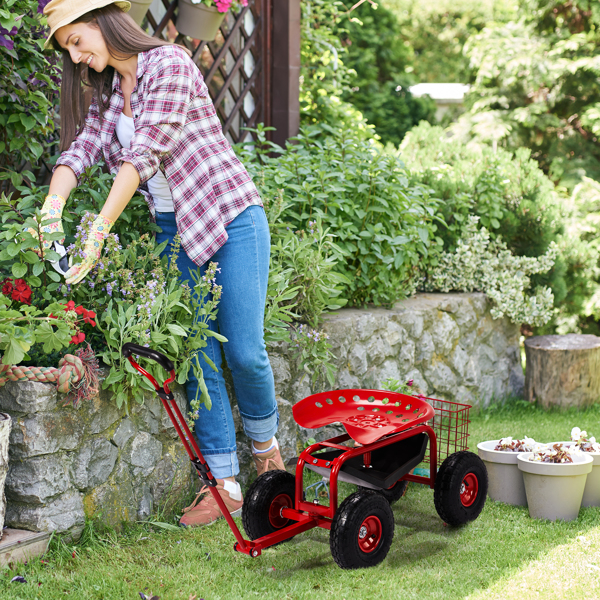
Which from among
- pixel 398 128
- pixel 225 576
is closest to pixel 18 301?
pixel 225 576

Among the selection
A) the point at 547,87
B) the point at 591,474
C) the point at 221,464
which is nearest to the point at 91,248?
the point at 221,464

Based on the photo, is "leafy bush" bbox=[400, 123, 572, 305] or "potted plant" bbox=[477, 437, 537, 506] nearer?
"potted plant" bbox=[477, 437, 537, 506]

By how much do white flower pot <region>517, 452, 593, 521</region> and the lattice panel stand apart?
2810 millimetres

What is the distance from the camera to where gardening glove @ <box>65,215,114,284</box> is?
2375 millimetres

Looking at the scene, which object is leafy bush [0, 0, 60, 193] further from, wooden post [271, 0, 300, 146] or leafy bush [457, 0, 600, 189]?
leafy bush [457, 0, 600, 189]

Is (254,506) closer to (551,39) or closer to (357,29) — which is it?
(551,39)

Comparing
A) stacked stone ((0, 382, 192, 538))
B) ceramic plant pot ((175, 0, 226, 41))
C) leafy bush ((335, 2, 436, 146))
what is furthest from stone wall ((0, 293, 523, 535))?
leafy bush ((335, 2, 436, 146))

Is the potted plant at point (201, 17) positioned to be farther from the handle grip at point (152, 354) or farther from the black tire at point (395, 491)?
the black tire at point (395, 491)

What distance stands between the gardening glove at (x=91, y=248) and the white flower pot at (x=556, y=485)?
183 centimetres

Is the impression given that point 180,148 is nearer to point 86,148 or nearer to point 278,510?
point 86,148

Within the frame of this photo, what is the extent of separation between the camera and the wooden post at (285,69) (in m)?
4.89

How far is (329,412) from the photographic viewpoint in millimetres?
2684

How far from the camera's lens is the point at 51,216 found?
2.52 meters

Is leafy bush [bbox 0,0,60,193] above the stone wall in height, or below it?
above
